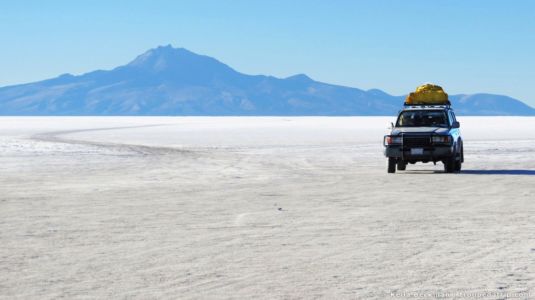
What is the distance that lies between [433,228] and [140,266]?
4617 mm

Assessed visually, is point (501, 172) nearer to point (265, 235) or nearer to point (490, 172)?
point (490, 172)

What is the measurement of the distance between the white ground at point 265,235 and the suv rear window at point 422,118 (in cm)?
238

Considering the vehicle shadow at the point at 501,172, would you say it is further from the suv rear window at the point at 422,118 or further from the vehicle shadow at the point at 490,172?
the suv rear window at the point at 422,118

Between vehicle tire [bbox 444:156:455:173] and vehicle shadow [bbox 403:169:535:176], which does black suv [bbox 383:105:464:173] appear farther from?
vehicle shadow [bbox 403:169:535:176]

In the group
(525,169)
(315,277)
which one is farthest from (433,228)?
(525,169)

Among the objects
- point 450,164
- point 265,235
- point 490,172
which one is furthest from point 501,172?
point 265,235

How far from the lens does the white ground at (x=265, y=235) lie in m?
8.45

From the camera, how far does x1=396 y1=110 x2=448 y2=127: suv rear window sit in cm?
2661

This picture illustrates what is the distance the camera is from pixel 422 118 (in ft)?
87.9

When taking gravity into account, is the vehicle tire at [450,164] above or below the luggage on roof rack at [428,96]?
below

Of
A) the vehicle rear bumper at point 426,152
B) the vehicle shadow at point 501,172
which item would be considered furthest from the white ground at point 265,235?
the vehicle rear bumper at point 426,152

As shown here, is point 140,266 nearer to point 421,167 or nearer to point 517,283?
point 517,283

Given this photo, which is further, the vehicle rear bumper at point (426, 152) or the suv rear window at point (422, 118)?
the suv rear window at point (422, 118)

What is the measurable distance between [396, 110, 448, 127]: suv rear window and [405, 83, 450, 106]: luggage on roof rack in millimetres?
2399
